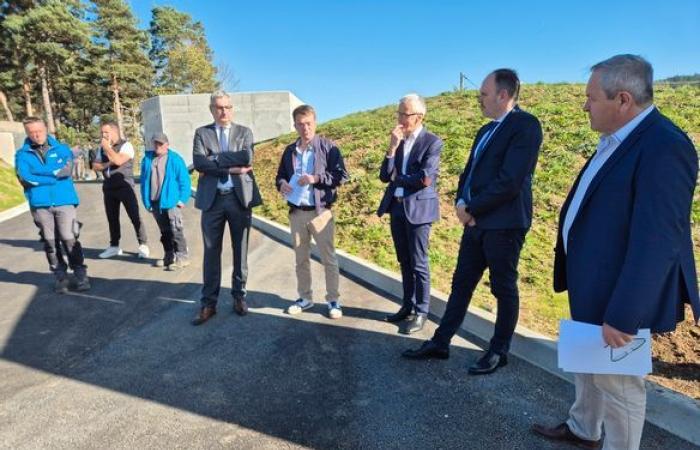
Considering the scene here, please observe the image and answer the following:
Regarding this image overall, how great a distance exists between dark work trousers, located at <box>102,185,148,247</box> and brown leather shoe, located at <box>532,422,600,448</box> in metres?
6.28

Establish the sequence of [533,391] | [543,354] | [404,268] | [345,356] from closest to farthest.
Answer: [533,391]
[543,354]
[345,356]
[404,268]

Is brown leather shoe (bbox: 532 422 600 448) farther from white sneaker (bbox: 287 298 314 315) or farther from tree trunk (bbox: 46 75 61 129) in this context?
tree trunk (bbox: 46 75 61 129)

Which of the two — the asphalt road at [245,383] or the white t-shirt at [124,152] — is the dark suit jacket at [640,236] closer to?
the asphalt road at [245,383]

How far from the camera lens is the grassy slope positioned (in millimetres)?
12609

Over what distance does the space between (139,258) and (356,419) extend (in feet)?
17.1

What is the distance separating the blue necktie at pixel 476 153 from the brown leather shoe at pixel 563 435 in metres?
1.55

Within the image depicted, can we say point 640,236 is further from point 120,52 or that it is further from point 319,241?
point 120,52

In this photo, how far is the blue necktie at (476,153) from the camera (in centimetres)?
321

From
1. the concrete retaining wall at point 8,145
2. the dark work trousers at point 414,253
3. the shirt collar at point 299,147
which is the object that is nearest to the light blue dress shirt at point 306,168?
the shirt collar at point 299,147

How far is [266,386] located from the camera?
3.35 m

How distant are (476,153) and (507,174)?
0.36m

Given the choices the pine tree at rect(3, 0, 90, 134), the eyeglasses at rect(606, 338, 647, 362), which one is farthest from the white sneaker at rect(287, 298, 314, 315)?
the pine tree at rect(3, 0, 90, 134)

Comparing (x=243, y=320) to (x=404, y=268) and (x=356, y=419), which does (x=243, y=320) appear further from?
(x=356, y=419)

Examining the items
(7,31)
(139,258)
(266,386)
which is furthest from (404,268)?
(7,31)
